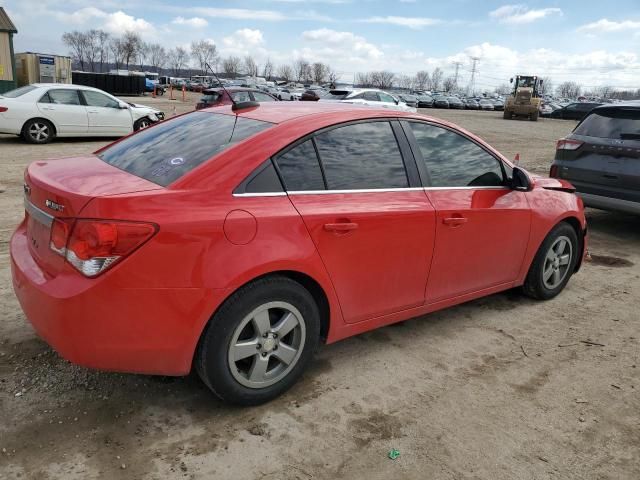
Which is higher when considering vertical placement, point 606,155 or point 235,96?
point 235,96

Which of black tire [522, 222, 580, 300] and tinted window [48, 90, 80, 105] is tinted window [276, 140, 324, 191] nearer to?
black tire [522, 222, 580, 300]

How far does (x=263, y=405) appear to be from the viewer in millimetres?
2932

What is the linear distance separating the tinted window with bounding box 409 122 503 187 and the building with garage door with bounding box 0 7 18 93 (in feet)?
84.2

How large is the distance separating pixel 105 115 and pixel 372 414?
41.8 ft

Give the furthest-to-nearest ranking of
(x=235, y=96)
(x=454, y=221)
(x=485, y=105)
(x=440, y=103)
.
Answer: (x=485, y=105)
(x=440, y=103)
(x=235, y=96)
(x=454, y=221)

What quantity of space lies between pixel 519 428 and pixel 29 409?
2.59 meters

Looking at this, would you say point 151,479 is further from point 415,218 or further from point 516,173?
point 516,173

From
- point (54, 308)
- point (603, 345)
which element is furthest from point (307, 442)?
point (603, 345)

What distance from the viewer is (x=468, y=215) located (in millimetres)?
3641

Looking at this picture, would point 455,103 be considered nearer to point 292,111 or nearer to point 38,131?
point 38,131

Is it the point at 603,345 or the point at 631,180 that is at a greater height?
the point at 631,180

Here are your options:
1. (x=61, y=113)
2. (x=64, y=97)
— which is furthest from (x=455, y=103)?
(x=61, y=113)

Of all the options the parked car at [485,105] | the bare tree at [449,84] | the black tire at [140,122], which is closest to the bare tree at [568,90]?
the bare tree at [449,84]

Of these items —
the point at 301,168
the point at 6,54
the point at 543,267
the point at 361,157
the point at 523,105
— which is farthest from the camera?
the point at 523,105
